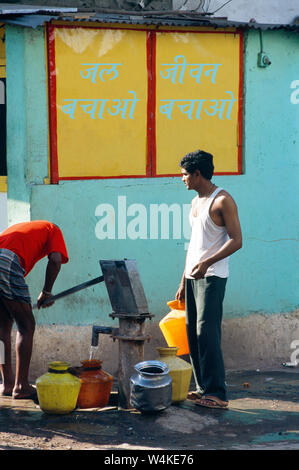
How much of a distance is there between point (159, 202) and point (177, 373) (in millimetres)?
2068

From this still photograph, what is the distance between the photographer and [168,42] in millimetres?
7516

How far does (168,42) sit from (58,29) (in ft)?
3.59

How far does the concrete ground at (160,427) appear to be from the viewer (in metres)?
5.11

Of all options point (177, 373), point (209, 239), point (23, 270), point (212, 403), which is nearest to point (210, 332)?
point (177, 373)

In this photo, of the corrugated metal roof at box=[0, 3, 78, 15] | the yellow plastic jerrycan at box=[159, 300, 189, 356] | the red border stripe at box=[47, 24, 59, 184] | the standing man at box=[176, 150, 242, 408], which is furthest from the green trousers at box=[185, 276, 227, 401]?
the corrugated metal roof at box=[0, 3, 78, 15]

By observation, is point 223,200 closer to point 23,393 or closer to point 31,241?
point 31,241

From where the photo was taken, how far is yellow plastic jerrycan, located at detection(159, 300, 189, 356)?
21.2ft

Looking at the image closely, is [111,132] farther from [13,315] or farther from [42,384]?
[42,384]

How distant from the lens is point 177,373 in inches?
238

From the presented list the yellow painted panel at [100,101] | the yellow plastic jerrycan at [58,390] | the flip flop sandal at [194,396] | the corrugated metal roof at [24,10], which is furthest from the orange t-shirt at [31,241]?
the corrugated metal roof at [24,10]

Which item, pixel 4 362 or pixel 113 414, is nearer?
pixel 113 414

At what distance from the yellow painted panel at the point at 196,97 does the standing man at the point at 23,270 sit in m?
1.81

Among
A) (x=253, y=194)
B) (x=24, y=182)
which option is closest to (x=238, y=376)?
(x=253, y=194)

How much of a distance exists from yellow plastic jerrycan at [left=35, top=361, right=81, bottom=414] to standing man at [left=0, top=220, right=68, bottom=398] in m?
0.43
